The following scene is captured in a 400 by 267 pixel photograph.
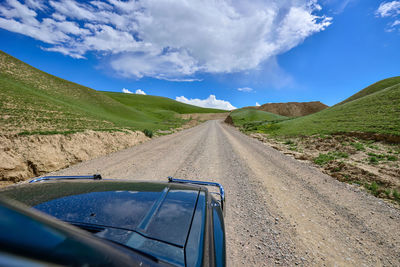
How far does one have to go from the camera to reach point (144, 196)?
210 cm

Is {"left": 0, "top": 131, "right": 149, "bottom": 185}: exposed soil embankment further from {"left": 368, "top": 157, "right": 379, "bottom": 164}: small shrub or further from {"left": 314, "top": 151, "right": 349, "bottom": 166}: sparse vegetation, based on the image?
{"left": 368, "top": 157, "right": 379, "bottom": 164}: small shrub

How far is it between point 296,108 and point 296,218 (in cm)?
10970

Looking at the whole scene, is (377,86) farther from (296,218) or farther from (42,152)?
(42,152)

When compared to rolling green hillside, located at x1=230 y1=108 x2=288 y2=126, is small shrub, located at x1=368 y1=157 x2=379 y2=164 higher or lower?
lower

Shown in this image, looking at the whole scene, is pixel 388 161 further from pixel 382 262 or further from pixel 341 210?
pixel 382 262

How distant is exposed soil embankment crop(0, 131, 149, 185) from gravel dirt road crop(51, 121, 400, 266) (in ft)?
4.23

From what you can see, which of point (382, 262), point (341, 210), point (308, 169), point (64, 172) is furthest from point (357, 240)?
point (64, 172)

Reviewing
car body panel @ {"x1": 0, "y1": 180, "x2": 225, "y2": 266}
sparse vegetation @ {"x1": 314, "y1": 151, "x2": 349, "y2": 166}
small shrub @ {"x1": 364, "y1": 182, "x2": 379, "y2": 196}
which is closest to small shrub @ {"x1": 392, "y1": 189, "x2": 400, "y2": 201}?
small shrub @ {"x1": 364, "y1": 182, "x2": 379, "y2": 196}

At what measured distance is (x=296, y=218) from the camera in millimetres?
3963

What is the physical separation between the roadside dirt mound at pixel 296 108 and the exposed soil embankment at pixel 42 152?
105 m

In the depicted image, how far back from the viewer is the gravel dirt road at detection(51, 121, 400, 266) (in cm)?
298

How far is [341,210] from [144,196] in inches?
207

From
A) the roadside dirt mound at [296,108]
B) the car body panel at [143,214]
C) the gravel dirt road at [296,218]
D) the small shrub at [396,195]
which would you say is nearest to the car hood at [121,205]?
the car body panel at [143,214]

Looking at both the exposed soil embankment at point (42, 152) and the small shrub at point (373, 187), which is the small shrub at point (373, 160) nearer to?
the small shrub at point (373, 187)
